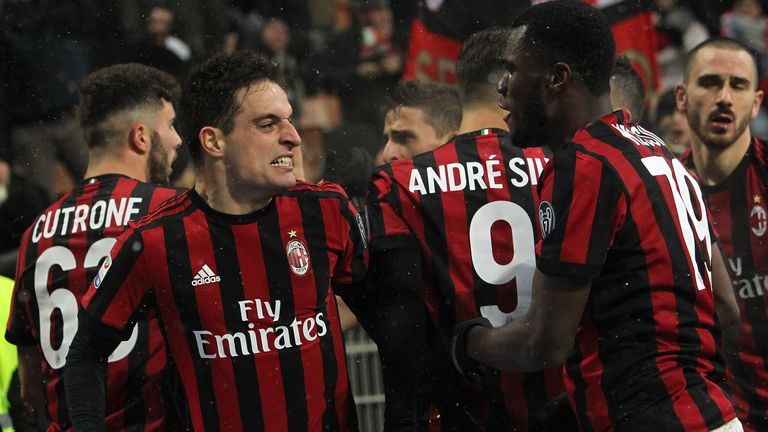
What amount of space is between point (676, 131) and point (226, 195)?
15.1 ft

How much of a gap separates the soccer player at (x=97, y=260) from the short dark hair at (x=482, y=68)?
3.98 ft

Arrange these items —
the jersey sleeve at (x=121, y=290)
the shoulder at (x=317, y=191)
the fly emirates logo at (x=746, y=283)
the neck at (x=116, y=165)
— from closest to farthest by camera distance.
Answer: the jersey sleeve at (x=121, y=290) < the shoulder at (x=317, y=191) < the neck at (x=116, y=165) < the fly emirates logo at (x=746, y=283)

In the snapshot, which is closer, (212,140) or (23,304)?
(212,140)

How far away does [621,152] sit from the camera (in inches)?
115

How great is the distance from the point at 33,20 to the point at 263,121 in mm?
6513

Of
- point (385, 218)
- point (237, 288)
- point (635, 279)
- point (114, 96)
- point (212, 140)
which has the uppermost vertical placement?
point (114, 96)

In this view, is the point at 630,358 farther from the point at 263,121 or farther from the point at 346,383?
the point at 263,121

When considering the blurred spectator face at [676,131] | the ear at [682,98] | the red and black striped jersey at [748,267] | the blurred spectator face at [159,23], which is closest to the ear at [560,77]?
the red and black striped jersey at [748,267]

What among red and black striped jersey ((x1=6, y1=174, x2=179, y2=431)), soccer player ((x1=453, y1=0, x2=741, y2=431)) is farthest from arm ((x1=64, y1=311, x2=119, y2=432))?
soccer player ((x1=453, y1=0, x2=741, y2=431))

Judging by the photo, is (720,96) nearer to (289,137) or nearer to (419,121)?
(419,121)

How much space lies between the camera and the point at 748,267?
16.1 feet

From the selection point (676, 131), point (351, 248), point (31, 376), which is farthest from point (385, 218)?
point (676, 131)

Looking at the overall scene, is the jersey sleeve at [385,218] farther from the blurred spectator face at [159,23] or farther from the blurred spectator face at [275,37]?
the blurred spectator face at [275,37]

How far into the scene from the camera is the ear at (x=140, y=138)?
4447 millimetres
